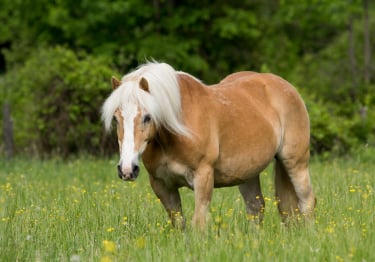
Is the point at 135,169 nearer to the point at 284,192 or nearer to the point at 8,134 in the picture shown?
the point at 284,192

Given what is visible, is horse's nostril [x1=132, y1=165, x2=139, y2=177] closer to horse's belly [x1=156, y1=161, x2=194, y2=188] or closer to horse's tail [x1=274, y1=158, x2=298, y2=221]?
horse's belly [x1=156, y1=161, x2=194, y2=188]

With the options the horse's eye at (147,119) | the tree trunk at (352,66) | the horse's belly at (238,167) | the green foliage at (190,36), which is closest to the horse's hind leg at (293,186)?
the horse's belly at (238,167)

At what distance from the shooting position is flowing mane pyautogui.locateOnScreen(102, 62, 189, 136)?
6.58m

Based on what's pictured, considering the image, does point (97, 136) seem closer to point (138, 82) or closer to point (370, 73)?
point (138, 82)

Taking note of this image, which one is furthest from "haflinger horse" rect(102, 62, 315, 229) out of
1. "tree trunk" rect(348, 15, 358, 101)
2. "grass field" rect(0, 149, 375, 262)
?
"tree trunk" rect(348, 15, 358, 101)

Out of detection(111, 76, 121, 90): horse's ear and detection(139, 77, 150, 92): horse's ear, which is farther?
detection(111, 76, 121, 90): horse's ear

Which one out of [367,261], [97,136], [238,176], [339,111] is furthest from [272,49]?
[367,261]

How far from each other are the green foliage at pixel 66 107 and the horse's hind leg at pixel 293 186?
8081 millimetres

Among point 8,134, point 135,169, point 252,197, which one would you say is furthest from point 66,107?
point 135,169

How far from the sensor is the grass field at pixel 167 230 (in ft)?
18.8

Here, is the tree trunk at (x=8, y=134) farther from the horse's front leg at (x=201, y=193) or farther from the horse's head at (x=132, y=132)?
the horse's head at (x=132, y=132)

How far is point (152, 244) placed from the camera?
6141mm

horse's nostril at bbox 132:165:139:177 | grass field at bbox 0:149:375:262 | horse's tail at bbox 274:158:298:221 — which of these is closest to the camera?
grass field at bbox 0:149:375:262

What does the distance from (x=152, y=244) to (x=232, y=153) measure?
1616 mm
